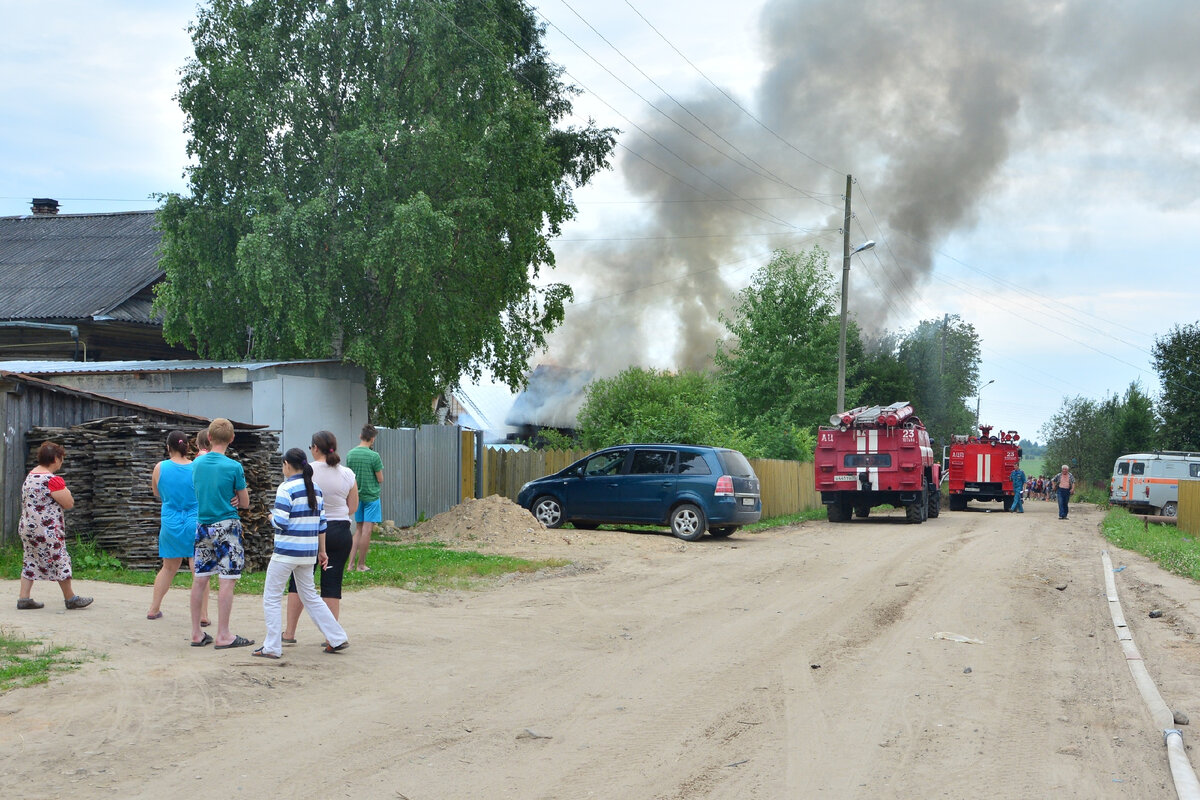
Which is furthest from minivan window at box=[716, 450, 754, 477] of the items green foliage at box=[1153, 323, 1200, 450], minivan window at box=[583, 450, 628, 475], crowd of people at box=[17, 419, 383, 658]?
green foliage at box=[1153, 323, 1200, 450]

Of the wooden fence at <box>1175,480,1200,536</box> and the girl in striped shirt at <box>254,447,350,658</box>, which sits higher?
the girl in striped shirt at <box>254,447,350,658</box>

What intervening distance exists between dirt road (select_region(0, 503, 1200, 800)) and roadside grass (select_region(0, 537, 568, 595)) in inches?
25.9

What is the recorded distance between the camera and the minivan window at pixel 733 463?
1908 cm

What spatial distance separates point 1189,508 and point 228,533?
25.5 meters

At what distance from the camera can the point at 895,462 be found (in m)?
26.1

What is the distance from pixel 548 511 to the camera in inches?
790

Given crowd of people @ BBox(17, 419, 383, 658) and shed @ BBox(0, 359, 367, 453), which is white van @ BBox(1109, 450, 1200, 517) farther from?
crowd of people @ BBox(17, 419, 383, 658)

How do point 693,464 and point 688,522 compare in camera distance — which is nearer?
point 688,522

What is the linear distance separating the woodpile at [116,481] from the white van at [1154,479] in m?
30.6

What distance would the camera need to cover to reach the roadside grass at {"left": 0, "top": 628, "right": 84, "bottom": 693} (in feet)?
21.1

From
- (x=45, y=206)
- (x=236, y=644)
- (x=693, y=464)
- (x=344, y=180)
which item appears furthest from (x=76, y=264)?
(x=236, y=644)

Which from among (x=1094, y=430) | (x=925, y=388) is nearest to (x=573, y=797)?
(x=925, y=388)

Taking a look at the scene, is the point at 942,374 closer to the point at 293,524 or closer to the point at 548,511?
the point at 548,511

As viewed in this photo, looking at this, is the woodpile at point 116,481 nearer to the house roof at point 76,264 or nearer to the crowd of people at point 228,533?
the crowd of people at point 228,533
